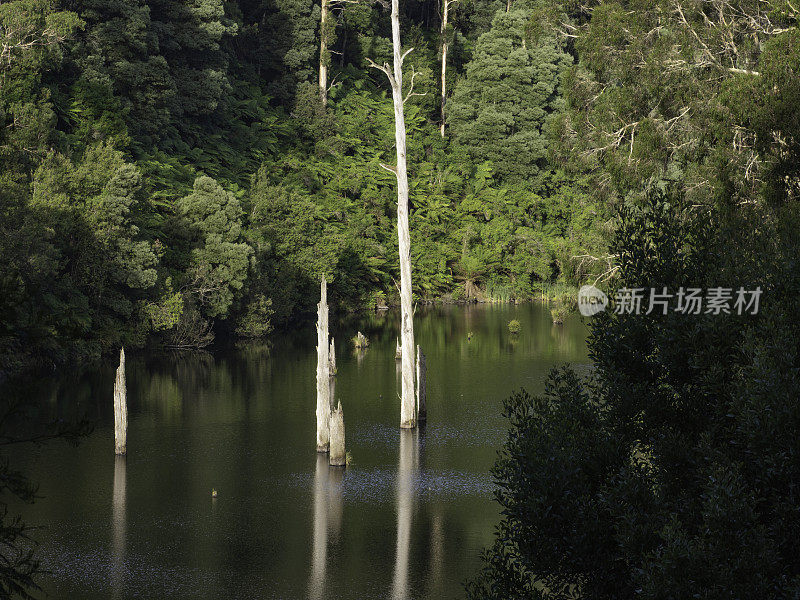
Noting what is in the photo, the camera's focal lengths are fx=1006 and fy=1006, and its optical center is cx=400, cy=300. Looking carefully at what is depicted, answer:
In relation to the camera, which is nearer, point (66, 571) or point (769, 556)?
point (769, 556)

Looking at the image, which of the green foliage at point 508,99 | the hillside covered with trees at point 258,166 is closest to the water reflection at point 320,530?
the hillside covered with trees at point 258,166

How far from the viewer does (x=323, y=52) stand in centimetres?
7219

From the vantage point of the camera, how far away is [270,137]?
228 feet

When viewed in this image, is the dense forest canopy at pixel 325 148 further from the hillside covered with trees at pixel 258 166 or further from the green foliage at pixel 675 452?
the green foliage at pixel 675 452

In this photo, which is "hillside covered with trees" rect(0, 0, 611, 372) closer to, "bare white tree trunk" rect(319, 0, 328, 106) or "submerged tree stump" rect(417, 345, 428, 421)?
"bare white tree trunk" rect(319, 0, 328, 106)

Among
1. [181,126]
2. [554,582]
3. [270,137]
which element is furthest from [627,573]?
[270,137]

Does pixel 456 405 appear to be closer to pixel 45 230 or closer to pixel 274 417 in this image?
pixel 274 417

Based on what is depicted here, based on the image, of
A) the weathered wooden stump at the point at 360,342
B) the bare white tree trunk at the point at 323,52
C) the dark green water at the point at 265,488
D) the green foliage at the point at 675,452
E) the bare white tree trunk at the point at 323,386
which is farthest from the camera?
the bare white tree trunk at the point at 323,52

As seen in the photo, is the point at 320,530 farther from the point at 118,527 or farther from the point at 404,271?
the point at 404,271

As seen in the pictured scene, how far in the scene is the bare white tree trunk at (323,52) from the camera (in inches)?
2830

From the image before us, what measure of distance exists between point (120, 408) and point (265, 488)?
15.3 ft

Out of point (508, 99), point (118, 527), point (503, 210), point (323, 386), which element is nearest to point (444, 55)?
point (508, 99)

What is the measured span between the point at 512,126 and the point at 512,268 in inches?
460

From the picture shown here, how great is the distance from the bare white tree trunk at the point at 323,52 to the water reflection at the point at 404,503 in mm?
47104
